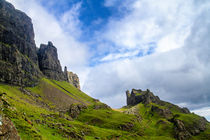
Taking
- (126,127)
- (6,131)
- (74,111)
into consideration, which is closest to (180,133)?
(126,127)

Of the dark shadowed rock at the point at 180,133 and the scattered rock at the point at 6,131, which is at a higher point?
the scattered rock at the point at 6,131

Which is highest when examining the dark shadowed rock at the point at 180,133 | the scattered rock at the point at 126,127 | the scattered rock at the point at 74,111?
the scattered rock at the point at 74,111

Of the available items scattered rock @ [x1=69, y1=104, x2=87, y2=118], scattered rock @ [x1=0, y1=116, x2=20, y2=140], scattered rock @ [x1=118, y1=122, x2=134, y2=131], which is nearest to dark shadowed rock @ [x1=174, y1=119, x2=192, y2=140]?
scattered rock @ [x1=118, y1=122, x2=134, y2=131]

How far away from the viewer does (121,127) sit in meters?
116

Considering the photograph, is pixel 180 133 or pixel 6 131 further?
pixel 180 133

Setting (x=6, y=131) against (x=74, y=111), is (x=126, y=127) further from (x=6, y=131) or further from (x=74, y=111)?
(x=6, y=131)

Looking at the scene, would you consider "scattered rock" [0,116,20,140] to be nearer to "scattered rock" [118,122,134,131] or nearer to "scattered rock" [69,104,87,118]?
"scattered rock" [118,122,134,131]

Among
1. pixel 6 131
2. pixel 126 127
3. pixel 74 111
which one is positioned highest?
pixel 6 131

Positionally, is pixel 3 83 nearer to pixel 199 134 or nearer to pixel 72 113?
pixel 72 113

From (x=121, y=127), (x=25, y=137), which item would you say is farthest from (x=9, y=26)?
(x=25, y=137)

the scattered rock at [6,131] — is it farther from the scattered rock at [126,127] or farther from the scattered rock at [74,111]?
the scattered rock at [74,111]

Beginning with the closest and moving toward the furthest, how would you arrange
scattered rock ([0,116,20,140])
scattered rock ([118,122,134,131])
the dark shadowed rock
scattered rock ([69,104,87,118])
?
1. scattered rock ([0,116,20,140])
2. scattered rock ([118,122,134,131])
3. scattered rock ([69,104,87,118])
4. the dark shadowed rock

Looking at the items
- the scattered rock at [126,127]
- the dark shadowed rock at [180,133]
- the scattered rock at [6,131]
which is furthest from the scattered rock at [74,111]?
the scattered rock at [6,131]

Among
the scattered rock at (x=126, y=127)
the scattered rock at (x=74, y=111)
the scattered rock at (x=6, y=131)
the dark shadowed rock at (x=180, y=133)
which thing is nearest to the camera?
the scattered rock at (x=6, y=131)
